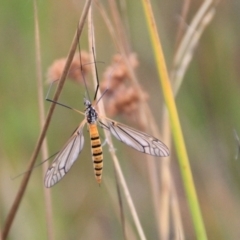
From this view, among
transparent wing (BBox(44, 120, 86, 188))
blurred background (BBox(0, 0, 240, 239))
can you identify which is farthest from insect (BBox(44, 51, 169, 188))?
blurred background (BBox(0, 0, 240, 239))

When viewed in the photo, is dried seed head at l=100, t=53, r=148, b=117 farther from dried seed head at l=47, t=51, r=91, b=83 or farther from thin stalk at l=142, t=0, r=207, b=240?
thin stalk at l=142, t=0, r=207, b=240

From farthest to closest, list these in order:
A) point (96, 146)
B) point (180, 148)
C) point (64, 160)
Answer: point (96, 146) → point (64, 160) → point (180, 148)

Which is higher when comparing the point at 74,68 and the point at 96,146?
the point at 74,68

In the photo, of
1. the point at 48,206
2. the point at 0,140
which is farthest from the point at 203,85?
the point at 48,206

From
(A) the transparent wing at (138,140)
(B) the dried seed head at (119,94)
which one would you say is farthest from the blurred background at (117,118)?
(A) the transparent wing at (138,140)

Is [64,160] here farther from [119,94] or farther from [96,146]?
[119,94]

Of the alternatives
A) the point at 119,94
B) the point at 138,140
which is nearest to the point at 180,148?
the point at 138,140

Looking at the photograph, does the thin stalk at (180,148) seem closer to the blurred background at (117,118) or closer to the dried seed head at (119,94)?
the dried seed head at (119,94)
